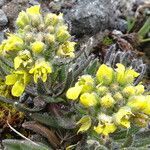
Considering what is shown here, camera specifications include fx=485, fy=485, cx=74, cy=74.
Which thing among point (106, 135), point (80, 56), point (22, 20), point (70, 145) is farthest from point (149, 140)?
point (22, 20)

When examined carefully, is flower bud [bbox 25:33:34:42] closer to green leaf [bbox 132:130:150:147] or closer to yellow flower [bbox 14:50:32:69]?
yellow flower [bbox 14:50:32:69]

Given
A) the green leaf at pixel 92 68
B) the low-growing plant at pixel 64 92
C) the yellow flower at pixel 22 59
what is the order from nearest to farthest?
the low-growing plant at pixel 64 92
the yellow flower at pixel 22 59
the green leaf at pixel 92 68

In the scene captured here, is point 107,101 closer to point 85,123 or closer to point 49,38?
point 85,123

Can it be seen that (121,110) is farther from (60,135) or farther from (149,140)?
(60,135)

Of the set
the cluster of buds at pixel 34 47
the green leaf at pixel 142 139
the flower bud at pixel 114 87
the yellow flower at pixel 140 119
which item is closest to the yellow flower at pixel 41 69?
the cluster of buds at pixel 34 47

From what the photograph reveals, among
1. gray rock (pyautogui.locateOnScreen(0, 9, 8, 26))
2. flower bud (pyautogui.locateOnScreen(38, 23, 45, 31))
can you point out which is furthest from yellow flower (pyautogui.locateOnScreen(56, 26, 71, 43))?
gray rock (pyautogui.locateOnScreen(0, 9, 8, 26))

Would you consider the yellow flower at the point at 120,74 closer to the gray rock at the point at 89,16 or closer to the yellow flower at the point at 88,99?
the yellow flower at the point at 88,99

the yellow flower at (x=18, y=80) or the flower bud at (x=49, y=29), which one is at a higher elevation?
the flower bud at (x=49, y=29)
